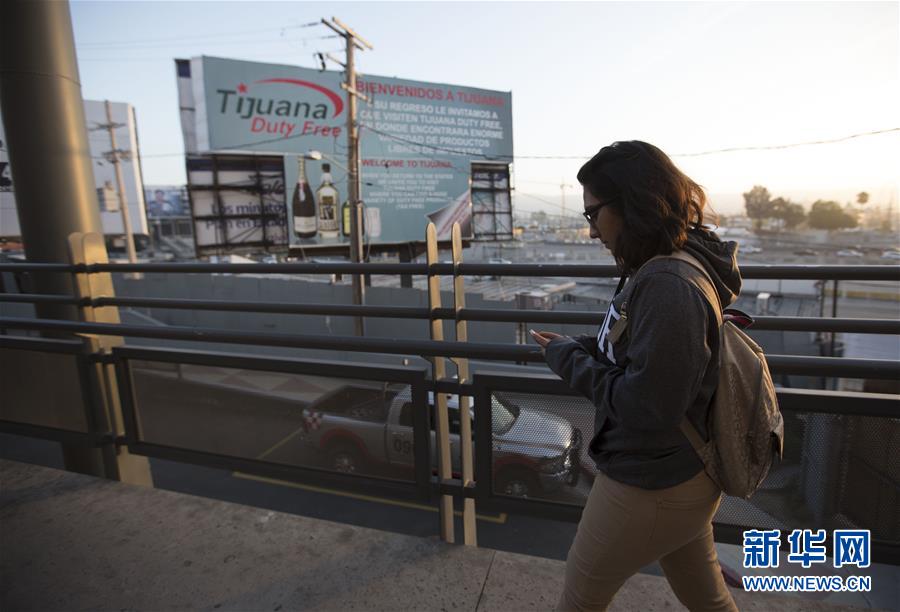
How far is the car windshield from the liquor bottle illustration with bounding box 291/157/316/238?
64.4 feet

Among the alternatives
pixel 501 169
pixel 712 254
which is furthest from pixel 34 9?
pixel 501 169

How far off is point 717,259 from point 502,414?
1351 mm

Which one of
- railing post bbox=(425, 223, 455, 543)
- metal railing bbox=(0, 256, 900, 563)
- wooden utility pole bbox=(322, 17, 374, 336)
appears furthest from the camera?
wooden utility pole bbox=(322, 17, 374, 336)

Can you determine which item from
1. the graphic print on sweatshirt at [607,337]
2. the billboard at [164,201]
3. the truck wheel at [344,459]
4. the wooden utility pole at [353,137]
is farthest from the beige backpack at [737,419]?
the billboard at [164,201]

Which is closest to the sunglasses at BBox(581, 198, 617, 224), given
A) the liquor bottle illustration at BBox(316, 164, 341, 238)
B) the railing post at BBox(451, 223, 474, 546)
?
the railing post at BBox(451, 223, 474, 546)

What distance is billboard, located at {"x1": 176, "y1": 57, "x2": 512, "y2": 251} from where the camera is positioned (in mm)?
19156

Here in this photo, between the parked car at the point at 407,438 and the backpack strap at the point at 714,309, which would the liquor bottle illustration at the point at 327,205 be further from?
the backpack strap at the point at 714,309

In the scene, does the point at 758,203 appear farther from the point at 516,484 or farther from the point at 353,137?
the point at 516,484

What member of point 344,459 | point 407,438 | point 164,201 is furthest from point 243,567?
point 164,201

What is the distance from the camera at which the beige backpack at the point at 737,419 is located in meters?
1.33

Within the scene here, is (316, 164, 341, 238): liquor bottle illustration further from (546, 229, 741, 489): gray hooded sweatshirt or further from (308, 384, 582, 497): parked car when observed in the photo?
(546, 229, 741, 489): gray hooded sweatshirt

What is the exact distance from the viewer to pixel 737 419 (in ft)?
4.43

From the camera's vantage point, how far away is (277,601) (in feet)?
7.57

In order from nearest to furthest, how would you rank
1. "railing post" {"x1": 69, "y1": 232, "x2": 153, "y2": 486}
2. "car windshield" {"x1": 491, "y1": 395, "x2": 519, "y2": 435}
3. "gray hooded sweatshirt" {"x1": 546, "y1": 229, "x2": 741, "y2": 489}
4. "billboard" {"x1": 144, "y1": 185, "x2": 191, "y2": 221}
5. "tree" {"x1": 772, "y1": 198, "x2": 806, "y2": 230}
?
"gray hooded sweatshirt" {"x1": 546, "y1": 229, "x2": 741, "y2": 489}, "car windshield" {"x1": 491, "y1": 395, "x2": 519, "y2": 435}, "railing post" {"x1": 69, "y1": 232, "x2": 153, "y2": 486}, "tree" {"x1": 772, "y1": 198, "x2": 806, "y2": 230}, "billboard" {"x1": 144, "y1": 185, "x2": 191, "y2": 221}
